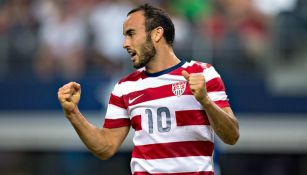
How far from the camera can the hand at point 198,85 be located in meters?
6.39

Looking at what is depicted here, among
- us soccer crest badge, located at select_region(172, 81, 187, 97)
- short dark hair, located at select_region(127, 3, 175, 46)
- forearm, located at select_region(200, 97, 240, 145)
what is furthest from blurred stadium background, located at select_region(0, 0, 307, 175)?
forearm, located at select_region(200, 97, 240, 145)

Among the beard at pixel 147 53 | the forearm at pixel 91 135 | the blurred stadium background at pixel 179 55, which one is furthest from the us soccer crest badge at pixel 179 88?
the blurred stadium background at pixel 179 55

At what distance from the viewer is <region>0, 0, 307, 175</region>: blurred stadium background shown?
41.9 feet

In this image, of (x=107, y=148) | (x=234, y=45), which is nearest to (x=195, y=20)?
(x=234, y=45)

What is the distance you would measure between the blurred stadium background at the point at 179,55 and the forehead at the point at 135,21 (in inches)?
207

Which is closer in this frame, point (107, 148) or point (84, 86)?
point (107, 148)

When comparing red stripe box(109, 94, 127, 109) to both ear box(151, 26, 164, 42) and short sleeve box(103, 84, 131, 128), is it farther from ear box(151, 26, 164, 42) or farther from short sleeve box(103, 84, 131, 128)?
ear box(151, 26, 164, 42)

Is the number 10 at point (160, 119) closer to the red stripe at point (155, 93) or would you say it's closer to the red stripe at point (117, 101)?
the red stripe at point (155, 93)

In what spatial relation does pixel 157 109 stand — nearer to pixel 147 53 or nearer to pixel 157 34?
pixel 147 53

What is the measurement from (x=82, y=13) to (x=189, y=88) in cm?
673

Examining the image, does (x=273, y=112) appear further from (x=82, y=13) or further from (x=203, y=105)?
(x=203, y=105)

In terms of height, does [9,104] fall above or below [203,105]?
below

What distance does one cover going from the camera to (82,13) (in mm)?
13508

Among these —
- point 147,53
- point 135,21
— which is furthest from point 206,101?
point 135,21
